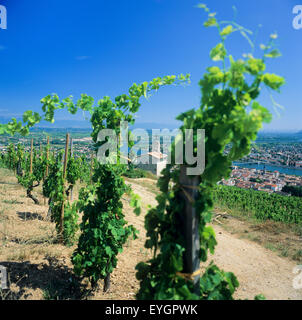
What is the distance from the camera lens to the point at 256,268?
18.8 feet

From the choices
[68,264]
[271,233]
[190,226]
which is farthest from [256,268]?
[190,226]

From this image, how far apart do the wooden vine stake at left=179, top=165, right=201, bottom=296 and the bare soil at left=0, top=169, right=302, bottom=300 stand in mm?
526

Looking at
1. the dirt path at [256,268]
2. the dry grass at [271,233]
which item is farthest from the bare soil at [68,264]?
the dry grass at [271,233]

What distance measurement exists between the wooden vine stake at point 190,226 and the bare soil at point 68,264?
0.53 meters

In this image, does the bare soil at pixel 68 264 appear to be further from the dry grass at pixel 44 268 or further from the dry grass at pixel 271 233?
the dry grass at pixel 271 233

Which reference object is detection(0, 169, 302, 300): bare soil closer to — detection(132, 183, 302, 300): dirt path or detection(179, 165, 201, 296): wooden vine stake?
detection(132, 183, 302, 300): dirt path

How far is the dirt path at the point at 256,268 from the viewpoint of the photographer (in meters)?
4.66

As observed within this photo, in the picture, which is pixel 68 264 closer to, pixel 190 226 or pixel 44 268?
pixel 44 268

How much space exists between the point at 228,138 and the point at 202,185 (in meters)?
0.44

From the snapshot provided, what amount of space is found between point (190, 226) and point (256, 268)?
5398 millimetres

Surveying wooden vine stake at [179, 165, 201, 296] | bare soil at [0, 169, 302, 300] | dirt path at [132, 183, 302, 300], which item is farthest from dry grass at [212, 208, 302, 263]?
wooden vine stake at [179, 165, 201, 296]
